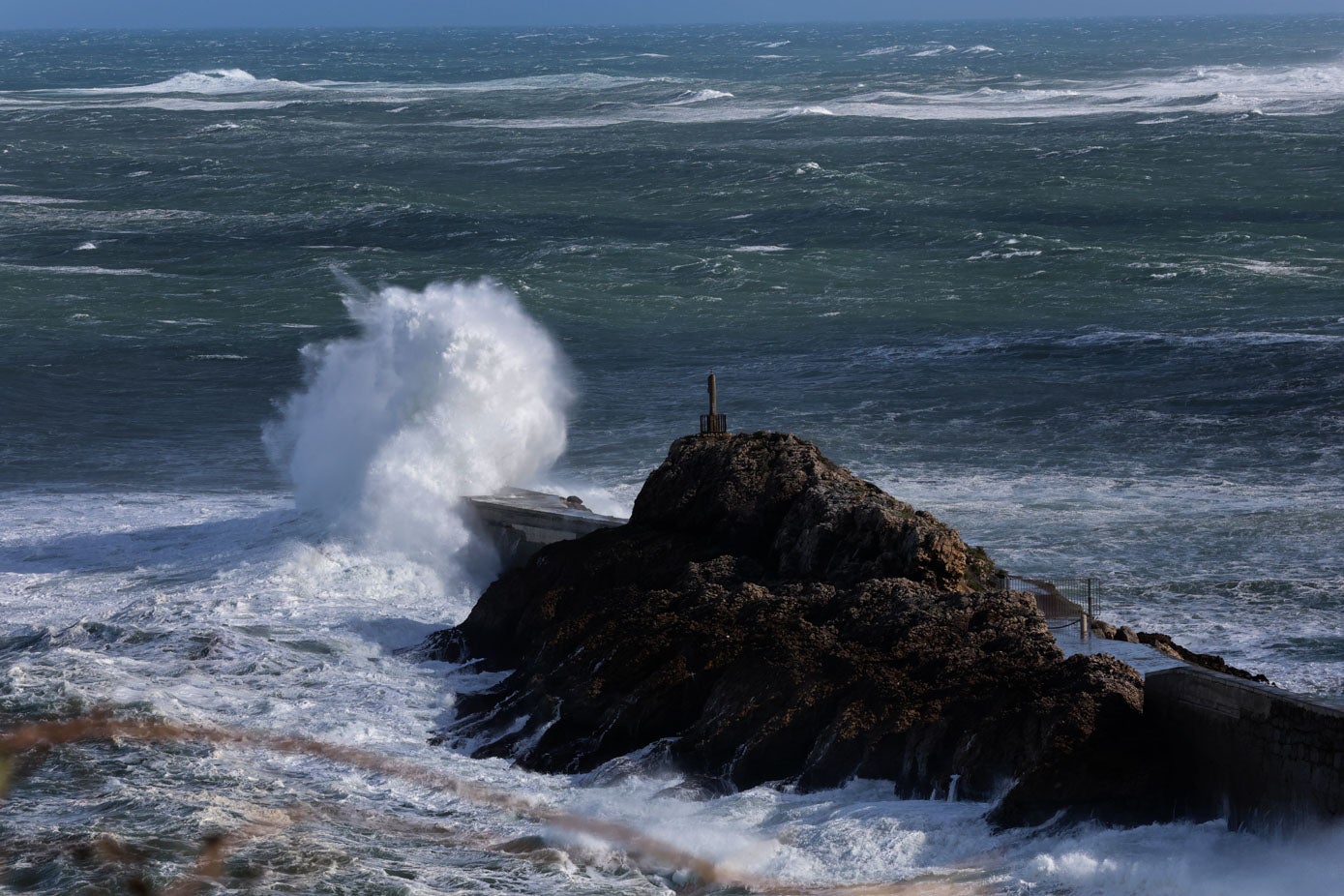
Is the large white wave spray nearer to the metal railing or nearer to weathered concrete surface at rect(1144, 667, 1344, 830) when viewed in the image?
the metal railing

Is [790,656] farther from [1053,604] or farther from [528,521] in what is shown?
[528,521]

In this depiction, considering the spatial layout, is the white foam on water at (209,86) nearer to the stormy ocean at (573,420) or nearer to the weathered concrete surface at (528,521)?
the stormy ocean at (573,420)

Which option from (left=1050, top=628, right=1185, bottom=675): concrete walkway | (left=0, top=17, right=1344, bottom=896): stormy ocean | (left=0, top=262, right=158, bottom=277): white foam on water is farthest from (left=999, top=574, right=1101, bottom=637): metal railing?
(left=0, top=262, right=158, bottom=277): white foam on water

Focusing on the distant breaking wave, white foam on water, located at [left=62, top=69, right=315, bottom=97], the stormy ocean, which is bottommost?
the stormy ocean

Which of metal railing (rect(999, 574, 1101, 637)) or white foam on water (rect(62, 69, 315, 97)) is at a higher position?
white foam on water (rect(62, 69, 315, 97))

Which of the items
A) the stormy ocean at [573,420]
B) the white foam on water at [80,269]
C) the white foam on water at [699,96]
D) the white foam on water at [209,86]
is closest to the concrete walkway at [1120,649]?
the stormy ocean at [573,420]

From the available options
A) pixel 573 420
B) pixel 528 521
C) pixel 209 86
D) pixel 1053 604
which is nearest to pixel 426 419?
pixel 528 521

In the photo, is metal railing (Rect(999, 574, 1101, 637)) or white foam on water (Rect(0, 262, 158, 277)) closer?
metal railing (Rect(999, 574, 1101, 637))
